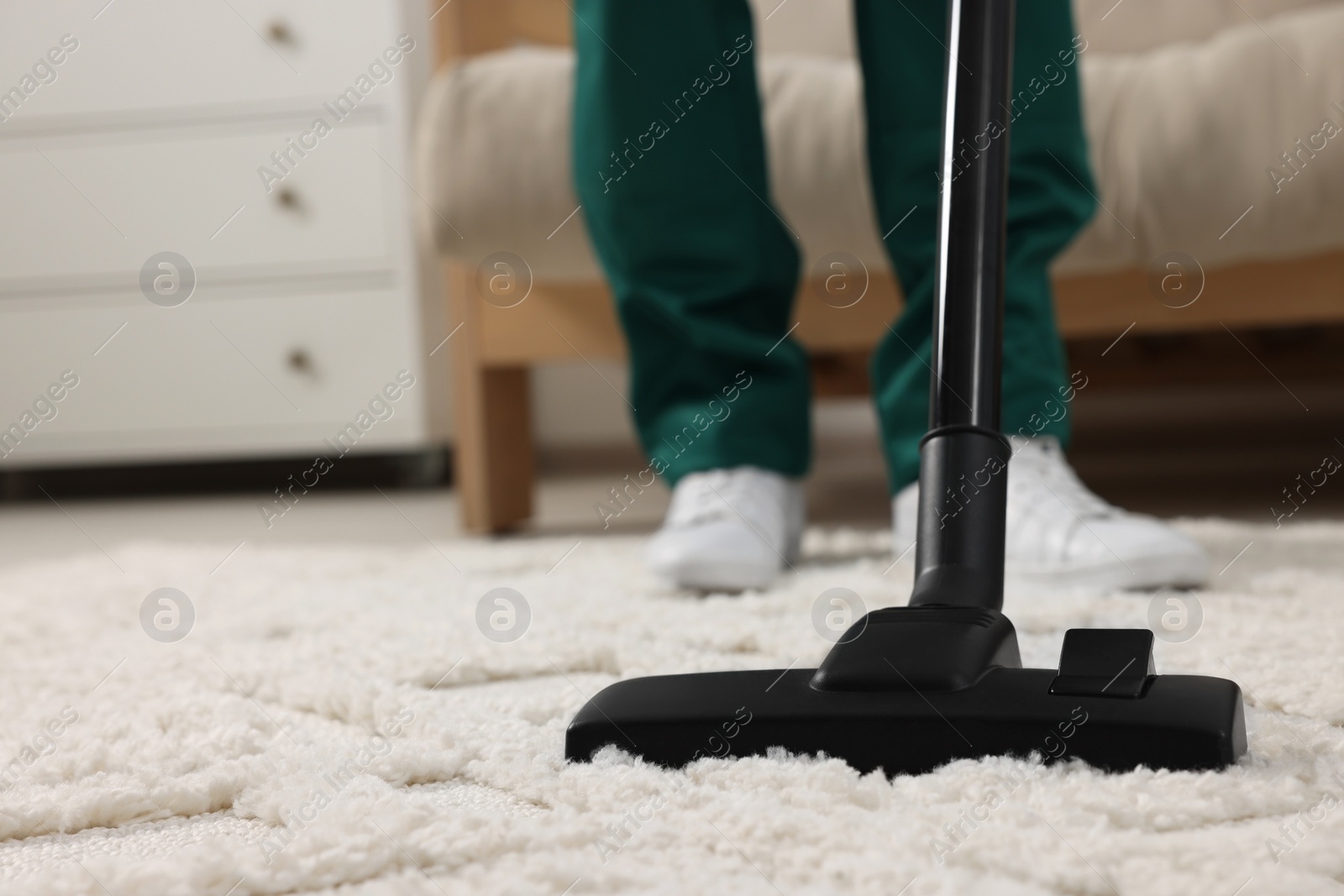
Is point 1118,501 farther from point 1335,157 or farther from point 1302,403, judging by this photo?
point 1302,403

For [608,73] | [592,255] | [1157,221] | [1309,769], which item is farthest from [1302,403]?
[1309,769]

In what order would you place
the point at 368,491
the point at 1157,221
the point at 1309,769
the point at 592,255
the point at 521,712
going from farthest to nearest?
the point at 368,491 < the point at 592,255 < the point at 1157,221 < the point at 521,712 < the point at 1309,769

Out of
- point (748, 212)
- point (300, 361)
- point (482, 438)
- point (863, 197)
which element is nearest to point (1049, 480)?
point (748, 212)

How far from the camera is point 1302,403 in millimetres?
2033

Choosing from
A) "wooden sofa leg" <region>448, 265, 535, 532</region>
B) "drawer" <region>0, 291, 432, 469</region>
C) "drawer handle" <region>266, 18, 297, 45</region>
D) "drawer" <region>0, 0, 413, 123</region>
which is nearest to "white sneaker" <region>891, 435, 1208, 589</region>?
"wooden sofa leg" <region>448, 265, 535, 532</region>

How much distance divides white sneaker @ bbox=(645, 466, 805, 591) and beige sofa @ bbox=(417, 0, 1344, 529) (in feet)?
1.09

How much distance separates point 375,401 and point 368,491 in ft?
0.60

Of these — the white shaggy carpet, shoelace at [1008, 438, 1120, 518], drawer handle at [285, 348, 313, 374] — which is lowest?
the white shaggy carpet

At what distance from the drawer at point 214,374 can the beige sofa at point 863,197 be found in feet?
1.54

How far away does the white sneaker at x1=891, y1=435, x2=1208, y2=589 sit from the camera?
67 cm

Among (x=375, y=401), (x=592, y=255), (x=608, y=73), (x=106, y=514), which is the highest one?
(x=608, y=73)

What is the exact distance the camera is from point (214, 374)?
1.73 meters

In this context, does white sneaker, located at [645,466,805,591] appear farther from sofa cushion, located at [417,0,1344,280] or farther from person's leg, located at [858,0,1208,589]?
sofa cushion, located at [417,0,1344,280]

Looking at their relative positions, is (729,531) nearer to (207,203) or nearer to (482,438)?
(482,438)
